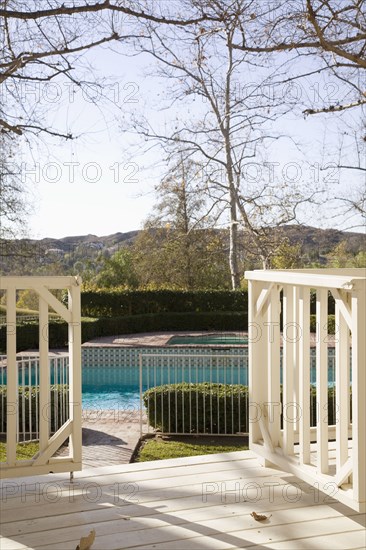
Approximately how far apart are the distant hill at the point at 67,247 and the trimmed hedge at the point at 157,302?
248 cm

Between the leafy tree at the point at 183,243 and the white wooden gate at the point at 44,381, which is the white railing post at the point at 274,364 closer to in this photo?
the white wooden gate at the point at 44,381

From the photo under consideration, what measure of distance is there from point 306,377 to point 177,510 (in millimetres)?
903

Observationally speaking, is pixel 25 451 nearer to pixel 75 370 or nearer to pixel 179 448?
pixel 179 448

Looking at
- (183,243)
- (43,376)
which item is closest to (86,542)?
(43,376)

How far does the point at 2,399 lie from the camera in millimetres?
7594

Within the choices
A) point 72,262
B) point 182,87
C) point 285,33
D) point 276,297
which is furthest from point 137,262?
point 276,297

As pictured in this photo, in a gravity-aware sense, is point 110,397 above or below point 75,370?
below

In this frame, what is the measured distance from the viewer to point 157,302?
68.6 feet

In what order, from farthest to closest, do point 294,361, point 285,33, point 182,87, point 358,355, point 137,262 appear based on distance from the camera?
point 137,262 → point 182,87 → point 285,33 → point 294,361 → point 358,355

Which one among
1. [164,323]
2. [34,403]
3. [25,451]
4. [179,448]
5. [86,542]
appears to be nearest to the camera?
[86,542]

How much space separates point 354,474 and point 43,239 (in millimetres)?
20970

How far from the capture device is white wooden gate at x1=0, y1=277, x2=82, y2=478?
313 cm

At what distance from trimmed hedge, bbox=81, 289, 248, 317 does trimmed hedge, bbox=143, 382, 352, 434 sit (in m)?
12.6

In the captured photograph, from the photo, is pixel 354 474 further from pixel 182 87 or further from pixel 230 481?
pixel 182 87
